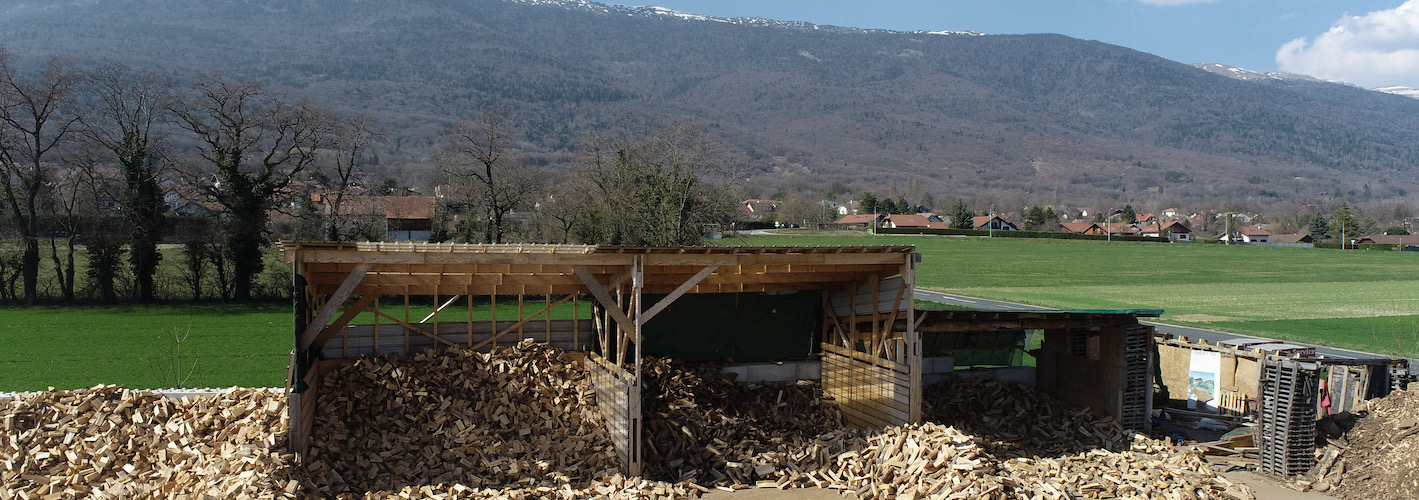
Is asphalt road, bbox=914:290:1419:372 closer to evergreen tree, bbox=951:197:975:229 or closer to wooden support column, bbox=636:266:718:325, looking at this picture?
wooden support column, bbox=636:266:718:325

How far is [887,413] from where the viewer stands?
13.7m

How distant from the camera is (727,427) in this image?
13.5 m

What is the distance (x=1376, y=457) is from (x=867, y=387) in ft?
24.5

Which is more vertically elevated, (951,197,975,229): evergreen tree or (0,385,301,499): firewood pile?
(951,197,975,229): evergreen tree

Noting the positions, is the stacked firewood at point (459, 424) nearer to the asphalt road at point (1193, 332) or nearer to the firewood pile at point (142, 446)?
the firewood pile at point (142, 446)

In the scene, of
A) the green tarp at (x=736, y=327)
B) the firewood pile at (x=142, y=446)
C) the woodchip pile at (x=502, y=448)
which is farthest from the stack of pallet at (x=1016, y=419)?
the firewood pile at (x=142, y=446)

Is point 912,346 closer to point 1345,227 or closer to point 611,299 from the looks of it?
point 611,299

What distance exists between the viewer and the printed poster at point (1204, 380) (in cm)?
1778

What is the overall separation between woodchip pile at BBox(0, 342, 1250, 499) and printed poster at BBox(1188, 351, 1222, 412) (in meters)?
4.22

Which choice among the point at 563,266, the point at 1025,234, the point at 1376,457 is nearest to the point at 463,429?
the point at 563,266

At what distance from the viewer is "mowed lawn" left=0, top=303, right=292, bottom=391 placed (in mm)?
19547

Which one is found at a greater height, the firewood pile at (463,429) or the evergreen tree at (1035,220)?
the evergreen tree at (1035,220)

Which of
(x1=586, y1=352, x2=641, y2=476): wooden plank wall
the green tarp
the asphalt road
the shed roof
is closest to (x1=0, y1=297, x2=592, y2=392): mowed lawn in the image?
the shed roof

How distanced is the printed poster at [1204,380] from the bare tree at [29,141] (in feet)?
122
